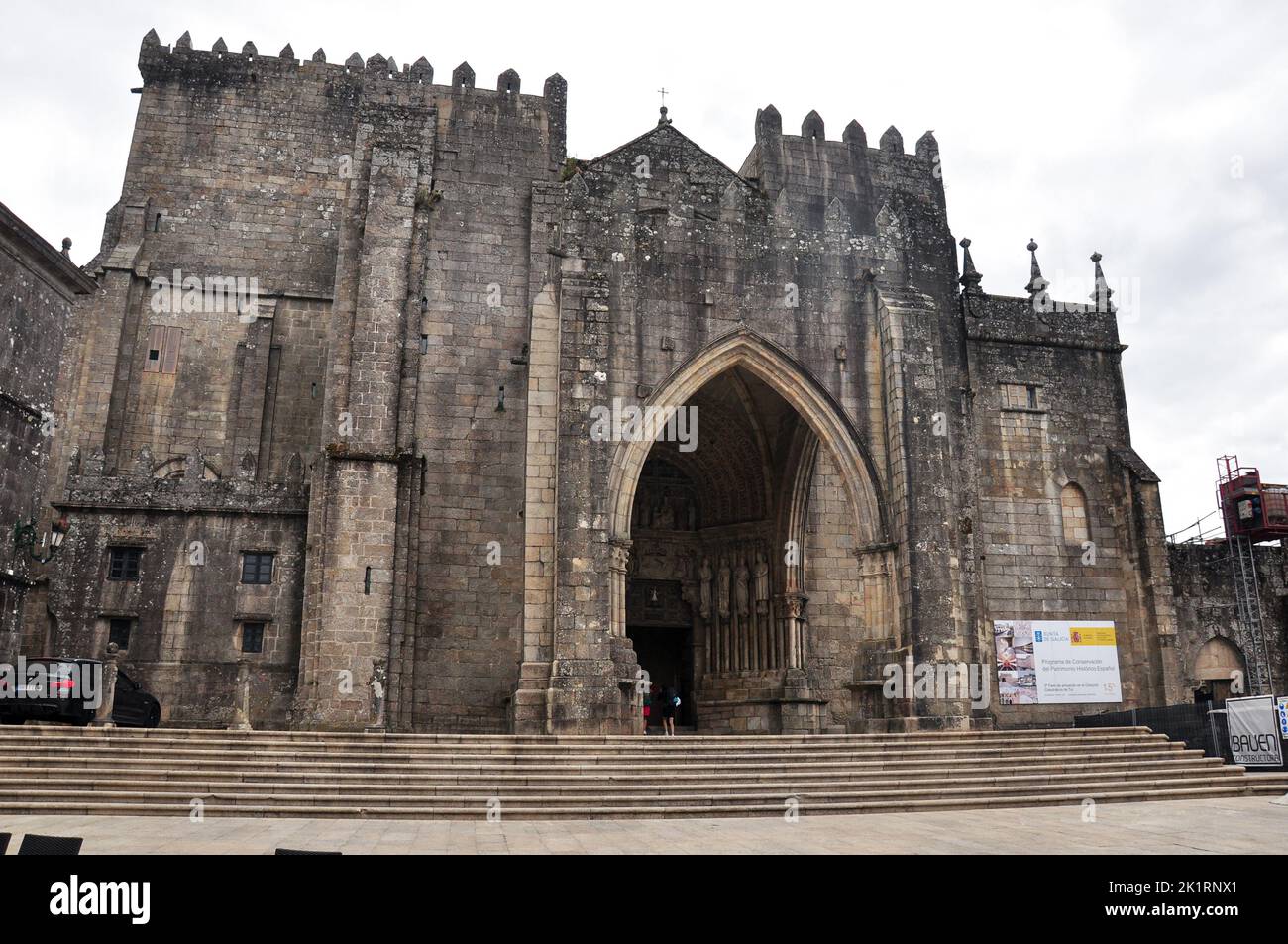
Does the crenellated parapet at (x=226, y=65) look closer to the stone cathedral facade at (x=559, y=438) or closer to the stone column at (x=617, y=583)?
the stone cathedral facade at (x=559, y=438)

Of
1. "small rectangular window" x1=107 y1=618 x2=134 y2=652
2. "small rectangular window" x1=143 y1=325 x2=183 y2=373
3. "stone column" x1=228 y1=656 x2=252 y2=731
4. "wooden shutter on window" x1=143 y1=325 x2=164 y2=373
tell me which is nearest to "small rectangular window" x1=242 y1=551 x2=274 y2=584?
"stone column" x1=228 y1=656 x2=252 y2=731

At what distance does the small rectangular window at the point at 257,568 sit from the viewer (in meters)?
19.3

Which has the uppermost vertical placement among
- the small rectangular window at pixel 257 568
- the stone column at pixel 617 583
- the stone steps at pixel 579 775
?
the small rectangular window at pixel 257 568

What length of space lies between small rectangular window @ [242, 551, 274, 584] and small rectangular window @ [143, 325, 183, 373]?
25.0ft

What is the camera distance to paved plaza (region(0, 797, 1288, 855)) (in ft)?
25.9

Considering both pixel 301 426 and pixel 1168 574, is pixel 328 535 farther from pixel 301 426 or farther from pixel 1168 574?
pixel 1168 574

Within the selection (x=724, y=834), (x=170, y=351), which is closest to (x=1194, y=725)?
(x=724, y=834)

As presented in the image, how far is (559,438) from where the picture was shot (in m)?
16.6

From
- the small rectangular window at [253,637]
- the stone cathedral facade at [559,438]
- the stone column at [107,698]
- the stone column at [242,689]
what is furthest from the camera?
the small rectangular window at [253,637]

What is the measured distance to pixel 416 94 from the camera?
873 inches

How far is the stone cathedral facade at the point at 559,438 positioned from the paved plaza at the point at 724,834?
5194mm

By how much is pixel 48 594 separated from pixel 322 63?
15.8 m

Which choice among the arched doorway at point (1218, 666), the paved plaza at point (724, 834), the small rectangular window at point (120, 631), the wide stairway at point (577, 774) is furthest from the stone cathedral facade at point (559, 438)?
the paved plaza at point (724, 834)
